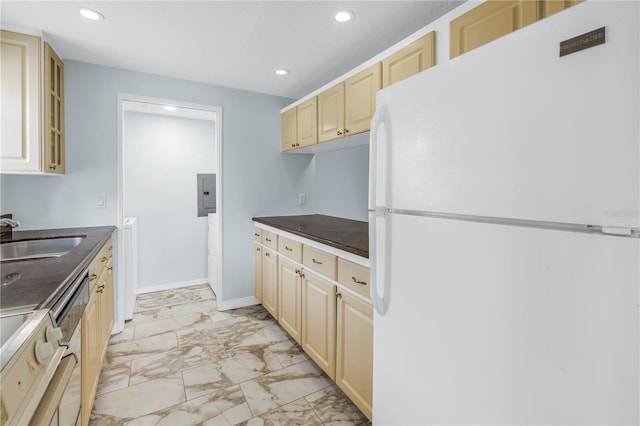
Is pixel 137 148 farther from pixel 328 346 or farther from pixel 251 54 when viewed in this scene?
pixel 328 346

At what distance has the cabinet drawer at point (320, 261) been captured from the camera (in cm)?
183

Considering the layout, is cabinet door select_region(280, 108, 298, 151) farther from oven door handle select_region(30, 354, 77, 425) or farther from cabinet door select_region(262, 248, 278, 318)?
oven door handle select_region(30, 354, 77, 425)

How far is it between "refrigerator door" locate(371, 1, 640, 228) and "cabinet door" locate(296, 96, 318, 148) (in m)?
1.70

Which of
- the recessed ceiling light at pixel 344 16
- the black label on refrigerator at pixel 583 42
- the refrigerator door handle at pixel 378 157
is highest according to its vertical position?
the recessed ceiling light at pixel 344 16

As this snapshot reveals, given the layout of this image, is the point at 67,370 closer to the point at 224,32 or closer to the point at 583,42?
the point at 583,42

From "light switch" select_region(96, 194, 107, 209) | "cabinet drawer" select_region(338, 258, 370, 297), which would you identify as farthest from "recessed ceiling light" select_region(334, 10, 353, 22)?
"light switch" select_region(96, 194, 107, 209)

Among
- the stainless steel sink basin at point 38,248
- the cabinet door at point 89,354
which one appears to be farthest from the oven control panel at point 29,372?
the stainless steel sink basin at point 38,248

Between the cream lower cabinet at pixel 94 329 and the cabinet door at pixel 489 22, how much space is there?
2.23 metres

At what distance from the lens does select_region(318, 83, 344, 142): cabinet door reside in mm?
2357

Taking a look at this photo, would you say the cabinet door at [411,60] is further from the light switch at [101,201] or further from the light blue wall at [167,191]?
the light blue wall at [167,191]

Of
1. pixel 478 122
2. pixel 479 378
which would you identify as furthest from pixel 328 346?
pixel 478 122

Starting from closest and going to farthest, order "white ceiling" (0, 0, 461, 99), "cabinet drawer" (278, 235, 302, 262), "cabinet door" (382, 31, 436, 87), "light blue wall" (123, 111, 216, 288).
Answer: "cabinet door" (382, 31, 436, 87) → "white ceiling" (0, 0, 461, 99) → "cabinet drawer" (278, 235, 302, 262) → "light blue wall" (123, 111, 216, 288)

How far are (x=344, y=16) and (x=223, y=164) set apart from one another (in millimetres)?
1841

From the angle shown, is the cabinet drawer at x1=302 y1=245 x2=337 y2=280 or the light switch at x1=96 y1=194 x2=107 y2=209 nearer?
the cabinet drawer at x1=302 y1=245 x2=337 y2=280
